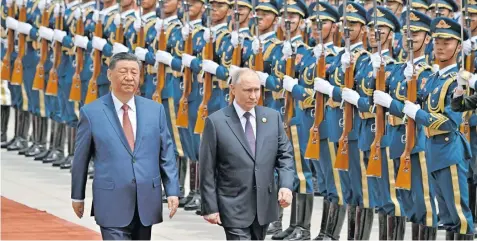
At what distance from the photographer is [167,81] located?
51.1 feet

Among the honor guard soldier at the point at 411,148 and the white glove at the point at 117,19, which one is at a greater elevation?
the white glove at the point at 117,19

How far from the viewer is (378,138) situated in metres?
12.4

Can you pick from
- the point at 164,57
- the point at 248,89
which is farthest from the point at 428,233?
the point at 164,57

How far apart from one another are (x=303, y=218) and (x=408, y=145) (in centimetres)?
176

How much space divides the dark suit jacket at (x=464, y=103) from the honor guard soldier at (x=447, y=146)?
43cm

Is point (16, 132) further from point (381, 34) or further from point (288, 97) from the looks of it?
point (381, 34)

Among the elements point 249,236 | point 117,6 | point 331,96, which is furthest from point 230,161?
point 117,6

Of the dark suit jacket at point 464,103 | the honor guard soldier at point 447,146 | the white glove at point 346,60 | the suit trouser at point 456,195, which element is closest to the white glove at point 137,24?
the white glove at point 346,60

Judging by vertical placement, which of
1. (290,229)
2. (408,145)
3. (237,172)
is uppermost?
(408,145)

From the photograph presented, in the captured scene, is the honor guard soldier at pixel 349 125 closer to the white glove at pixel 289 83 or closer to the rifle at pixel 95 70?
the white glove at pixel 289 83

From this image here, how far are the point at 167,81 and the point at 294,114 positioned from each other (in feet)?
7.39

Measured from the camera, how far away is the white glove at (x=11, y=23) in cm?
1842

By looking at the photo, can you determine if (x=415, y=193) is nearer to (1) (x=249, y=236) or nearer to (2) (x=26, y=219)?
(1) (x=249, y=236)

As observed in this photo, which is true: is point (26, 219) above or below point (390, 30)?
below
